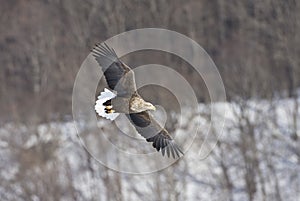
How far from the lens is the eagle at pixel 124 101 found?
1034 centimetres

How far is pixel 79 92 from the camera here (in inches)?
792

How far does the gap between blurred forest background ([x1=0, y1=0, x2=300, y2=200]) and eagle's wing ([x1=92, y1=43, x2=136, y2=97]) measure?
7691mm

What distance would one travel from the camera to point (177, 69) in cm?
2116

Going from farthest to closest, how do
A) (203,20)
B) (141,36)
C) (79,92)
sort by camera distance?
(203,20)
(141,36)
(79,92)

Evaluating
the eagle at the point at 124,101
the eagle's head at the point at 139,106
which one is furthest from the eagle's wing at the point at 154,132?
the eagle's head at the point at 139,106

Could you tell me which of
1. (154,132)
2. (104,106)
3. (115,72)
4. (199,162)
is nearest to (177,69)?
(199,162)

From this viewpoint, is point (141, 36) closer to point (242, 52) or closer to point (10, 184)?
point (242, 52)

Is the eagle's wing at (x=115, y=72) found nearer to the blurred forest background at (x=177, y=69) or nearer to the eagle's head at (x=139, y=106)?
the eagle's head at (x=139, y=106)

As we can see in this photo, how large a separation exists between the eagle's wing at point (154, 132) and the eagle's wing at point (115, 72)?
1.38 ft

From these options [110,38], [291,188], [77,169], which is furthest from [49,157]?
[291,188]

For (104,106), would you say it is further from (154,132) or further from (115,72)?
(154,132)

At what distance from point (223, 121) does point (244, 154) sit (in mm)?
775

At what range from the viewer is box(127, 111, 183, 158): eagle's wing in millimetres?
10750

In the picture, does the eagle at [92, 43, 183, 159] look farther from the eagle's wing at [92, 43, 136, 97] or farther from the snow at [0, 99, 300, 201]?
the snow at [0, 99, 300, 201]
